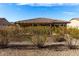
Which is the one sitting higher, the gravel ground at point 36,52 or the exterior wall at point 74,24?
the exterior wall at point 74,24

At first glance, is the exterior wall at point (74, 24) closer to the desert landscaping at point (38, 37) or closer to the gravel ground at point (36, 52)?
the desert landscaping at point (38, 37)

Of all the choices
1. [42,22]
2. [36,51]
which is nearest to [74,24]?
[42,22]

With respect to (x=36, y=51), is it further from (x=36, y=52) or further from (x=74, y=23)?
(x=74, y=23)

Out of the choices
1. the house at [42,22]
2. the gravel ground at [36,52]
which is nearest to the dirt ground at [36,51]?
the gravel ground at [36,52]

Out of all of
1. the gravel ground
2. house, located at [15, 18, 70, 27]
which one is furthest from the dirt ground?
house, located at [15, 18, 70, 27]

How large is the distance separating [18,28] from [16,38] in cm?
14

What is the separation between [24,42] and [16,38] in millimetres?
125

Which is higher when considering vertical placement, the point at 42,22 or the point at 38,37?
the point at 42,22

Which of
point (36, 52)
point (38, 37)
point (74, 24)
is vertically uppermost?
point (74, 24)

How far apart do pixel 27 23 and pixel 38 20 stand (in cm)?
16

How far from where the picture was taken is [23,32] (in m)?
16.8

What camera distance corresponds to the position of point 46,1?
16.8 m

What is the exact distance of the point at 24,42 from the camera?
55.1 ft

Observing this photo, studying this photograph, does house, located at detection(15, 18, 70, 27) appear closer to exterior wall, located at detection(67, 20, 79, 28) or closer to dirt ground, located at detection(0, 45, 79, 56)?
exterior wall, located at detection(67, 20, 79, 28)
